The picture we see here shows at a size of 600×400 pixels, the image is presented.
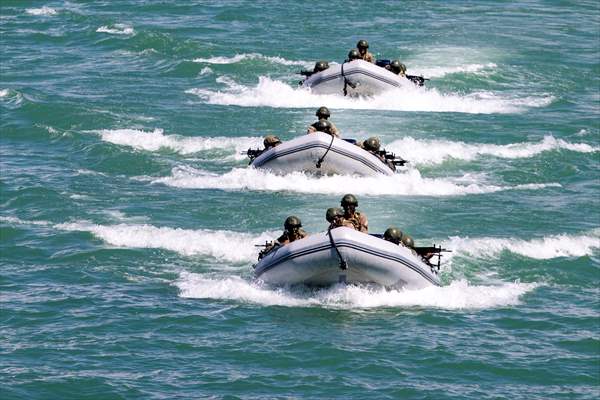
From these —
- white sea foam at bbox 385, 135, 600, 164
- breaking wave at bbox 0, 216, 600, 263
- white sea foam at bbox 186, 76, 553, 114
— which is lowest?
breaking wave at bbox 0, 216, 600, 263

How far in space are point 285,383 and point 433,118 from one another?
25015 mm

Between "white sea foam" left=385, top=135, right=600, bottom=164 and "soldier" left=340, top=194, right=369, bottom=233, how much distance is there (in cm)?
1252

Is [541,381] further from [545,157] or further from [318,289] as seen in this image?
[545,157]

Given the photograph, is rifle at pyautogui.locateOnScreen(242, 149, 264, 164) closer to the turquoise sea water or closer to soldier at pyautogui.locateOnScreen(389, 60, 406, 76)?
the turquoise sea water

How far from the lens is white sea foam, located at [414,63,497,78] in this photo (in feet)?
191

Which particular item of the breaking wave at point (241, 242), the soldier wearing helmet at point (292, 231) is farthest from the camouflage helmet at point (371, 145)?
the soldier wearing helmet at point (292, 231)

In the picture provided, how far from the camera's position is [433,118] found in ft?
169

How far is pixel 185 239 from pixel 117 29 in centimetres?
3139

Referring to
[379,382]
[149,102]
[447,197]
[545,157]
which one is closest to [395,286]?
[379,382]

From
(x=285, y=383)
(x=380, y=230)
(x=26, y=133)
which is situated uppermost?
(x=26, y=133)

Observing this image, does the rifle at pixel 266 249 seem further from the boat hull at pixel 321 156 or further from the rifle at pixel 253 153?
the rifle at pixel 253 153

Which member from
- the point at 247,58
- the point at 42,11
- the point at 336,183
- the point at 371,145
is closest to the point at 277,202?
the point at 336,183

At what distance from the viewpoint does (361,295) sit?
32250mm

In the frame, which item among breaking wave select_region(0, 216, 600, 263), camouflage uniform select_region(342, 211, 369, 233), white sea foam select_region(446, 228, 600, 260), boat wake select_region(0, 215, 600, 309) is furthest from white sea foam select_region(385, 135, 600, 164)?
camouflage uniform select_region(342, 211, 369, 233)
